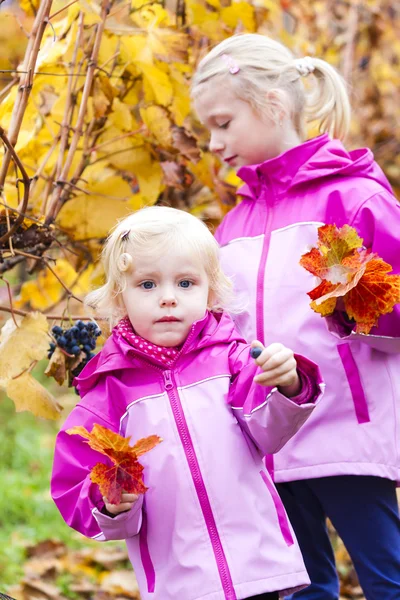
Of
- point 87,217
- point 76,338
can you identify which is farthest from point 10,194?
point 76,338

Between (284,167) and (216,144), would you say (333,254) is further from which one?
(216,144)

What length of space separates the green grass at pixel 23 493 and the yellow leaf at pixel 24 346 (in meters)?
1.33

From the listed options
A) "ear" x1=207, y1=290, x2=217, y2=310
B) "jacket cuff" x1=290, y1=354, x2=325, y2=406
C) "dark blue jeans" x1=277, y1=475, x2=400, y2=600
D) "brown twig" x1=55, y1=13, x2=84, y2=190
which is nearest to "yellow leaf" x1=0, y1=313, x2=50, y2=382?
"ear" x1=207, y1=290, x2=217, y2=310

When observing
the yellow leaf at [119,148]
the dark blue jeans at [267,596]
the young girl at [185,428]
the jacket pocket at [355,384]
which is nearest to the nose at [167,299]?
the young girl at [185,428]

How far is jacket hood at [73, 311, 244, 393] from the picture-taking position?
5.71 feet

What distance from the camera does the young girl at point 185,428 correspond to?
1.64m

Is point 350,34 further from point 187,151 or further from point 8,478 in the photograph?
point 8,478

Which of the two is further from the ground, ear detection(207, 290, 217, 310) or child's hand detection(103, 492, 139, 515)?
ear detection(207, 290, 217, 310)

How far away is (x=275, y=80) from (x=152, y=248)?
74 cm

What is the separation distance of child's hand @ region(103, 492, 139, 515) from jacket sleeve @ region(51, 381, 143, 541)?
0.09 ft

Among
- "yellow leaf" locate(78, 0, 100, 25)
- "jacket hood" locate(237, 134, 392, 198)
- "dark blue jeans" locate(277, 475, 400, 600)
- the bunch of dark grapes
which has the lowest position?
"dark blue jeans" locate(277, 475, 400, 600)

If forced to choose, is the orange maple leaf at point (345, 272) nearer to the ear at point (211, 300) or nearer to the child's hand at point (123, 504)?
the ear at point (211, 300)

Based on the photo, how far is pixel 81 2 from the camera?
2.16m

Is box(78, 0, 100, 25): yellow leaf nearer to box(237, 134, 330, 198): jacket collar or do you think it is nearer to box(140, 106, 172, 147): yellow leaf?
box(140, 106, 172, 147): yellow leaf
